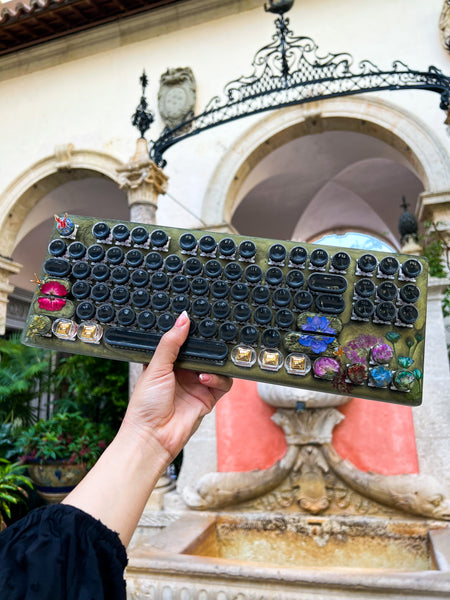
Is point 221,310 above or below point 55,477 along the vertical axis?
above

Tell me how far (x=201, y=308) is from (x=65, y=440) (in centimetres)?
417

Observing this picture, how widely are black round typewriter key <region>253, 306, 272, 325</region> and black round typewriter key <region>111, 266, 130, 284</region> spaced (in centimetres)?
35

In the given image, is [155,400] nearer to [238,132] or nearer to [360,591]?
[360,591]

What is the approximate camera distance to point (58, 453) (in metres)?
4.50

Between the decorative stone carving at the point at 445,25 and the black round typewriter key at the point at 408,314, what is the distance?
19.3ft

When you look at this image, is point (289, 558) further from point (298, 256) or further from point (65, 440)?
point (65, 440)

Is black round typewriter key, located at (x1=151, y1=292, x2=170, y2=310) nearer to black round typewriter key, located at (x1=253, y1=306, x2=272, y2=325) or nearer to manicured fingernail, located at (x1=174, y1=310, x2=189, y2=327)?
manicured fingernail, located at (x1=174, y1=310, x2=189, y2=327)

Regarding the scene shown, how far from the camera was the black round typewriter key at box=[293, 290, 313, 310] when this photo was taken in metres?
1.10

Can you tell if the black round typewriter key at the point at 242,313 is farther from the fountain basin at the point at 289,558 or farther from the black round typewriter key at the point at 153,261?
the fountain basin at the point at 289,558

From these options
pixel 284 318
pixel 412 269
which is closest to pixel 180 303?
pixel 284 318

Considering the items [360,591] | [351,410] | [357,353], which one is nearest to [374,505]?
[351,410]

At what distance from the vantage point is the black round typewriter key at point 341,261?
112 centimetres

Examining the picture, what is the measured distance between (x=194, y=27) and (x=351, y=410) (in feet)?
21.5

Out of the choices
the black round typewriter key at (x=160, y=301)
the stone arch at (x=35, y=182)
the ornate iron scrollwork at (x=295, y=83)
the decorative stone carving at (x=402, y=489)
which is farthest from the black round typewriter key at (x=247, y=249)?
the stone arch at (x=35, y=182)
